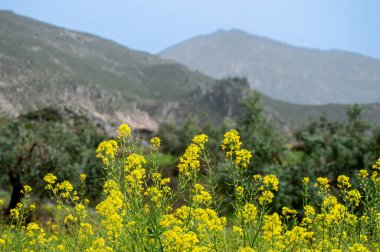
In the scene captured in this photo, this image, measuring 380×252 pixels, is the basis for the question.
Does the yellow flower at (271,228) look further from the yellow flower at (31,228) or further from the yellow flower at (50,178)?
the yellow flower at (31,228)

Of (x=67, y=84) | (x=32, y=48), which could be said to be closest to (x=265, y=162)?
(x=67, y=84)

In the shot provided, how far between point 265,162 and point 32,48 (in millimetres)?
181358

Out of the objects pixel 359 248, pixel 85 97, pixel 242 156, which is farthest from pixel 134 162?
pixel 85 97

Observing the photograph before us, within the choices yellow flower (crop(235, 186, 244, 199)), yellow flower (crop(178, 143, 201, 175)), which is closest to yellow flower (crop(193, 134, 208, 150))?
yellow flower (crop(178, 143, 201, 175))

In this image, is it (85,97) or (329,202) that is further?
(85,97)

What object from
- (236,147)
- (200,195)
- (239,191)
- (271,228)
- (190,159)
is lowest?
(271,228)

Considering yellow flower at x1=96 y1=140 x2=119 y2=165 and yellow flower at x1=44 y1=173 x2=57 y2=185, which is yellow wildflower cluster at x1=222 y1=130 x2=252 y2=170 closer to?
yellow flower at x1=96 y1=140 x2=119 y2=165

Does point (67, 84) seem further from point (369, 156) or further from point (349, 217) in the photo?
point (349, 217)

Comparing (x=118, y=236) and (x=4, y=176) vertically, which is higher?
(x=118, y=236)

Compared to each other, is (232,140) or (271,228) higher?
(232,140)

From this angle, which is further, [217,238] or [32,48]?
[32,48]

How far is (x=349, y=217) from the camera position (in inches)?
248

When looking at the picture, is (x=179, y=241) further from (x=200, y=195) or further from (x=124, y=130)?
(x=124, y=130)

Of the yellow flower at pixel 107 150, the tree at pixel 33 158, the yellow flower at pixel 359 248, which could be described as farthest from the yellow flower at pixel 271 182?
the tree at pixel 33 158
